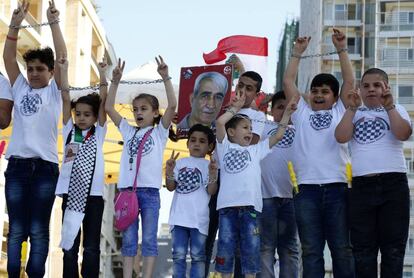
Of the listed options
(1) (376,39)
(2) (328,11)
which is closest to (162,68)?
(1) (376,39)

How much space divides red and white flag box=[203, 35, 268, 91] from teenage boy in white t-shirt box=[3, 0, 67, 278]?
3.03m

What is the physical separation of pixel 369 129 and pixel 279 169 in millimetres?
1350

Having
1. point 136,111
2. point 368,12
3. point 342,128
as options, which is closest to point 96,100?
point 136,111

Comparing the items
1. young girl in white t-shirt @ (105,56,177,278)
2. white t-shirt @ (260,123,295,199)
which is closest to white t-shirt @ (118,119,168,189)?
young girl in white t-shirt @ (105,56,177,278)

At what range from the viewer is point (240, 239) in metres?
9.59

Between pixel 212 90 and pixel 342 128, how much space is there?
7.82 ft

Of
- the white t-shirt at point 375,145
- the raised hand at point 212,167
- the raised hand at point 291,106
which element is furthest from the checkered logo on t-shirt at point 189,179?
the white t-shirt at point 375,145

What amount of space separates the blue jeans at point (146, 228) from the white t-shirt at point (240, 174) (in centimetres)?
62

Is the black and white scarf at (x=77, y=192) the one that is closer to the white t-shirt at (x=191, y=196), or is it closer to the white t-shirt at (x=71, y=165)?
the white t-shirt at (x=71, y=165)

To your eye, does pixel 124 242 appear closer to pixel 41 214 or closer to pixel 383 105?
pixel 41 214

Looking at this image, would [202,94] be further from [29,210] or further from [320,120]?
[29,210]

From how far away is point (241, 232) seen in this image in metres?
9.56

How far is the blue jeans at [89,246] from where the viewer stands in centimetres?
919

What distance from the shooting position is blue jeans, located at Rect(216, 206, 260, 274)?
9.53m
